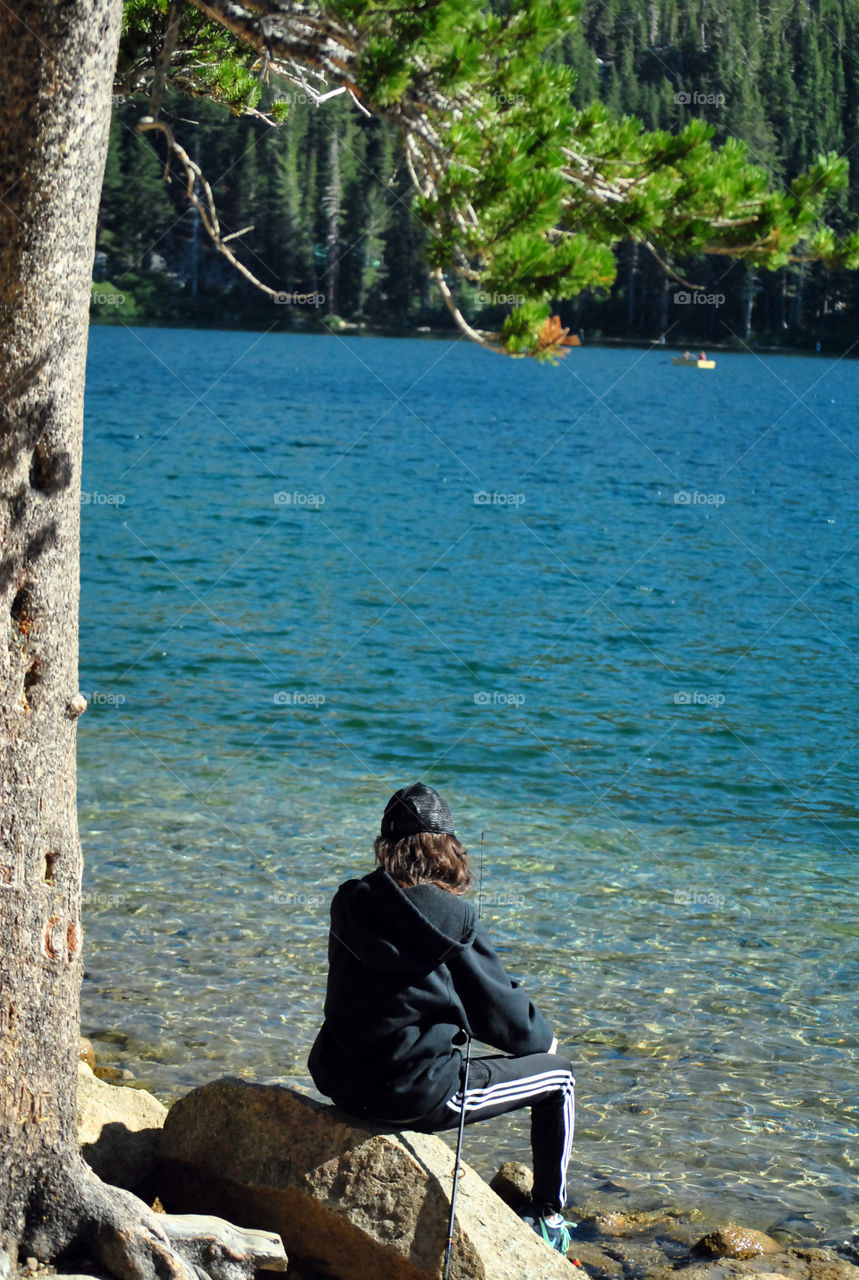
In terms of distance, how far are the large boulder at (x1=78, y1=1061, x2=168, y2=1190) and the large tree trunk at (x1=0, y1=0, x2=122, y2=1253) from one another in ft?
1.48

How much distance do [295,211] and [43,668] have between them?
91315 mm

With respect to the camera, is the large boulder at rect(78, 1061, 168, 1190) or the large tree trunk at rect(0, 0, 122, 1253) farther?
the large boulder at rect(78, 1061, 168, 1190)

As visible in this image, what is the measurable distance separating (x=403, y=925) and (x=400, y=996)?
250mm

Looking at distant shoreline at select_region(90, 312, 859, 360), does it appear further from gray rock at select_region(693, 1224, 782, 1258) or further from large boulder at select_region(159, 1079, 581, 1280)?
large boulder at select_region(159, 1079, 581, 1280)

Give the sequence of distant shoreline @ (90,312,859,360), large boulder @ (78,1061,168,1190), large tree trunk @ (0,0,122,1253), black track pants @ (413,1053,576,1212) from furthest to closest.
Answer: distant shoreline @ (90,312,859,360), large boulder @ (78,1061,168,1190), black track pants @ (413,1053,576,1212), large tree trunk @ (0,0,122,1253)

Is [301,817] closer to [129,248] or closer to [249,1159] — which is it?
[249,1159]

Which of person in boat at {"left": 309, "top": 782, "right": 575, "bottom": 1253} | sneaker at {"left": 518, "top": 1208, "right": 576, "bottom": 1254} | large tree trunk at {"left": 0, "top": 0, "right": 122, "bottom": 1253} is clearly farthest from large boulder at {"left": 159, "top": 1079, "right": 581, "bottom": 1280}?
large tree trunk at {"left": 0, "top": 0, "right": 122, "bottom": 1253}

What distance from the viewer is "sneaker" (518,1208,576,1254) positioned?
4.77 metres

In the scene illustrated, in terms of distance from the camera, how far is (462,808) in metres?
11.9

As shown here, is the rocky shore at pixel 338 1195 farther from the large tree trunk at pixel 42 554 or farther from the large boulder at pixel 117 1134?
the large tree trunk at pixel 42 554

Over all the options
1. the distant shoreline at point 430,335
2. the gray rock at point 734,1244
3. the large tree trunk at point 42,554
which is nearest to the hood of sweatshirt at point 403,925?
the large tree trunk at point 42,554

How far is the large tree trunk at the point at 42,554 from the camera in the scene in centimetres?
378

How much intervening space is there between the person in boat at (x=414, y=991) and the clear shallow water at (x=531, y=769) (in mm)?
1678

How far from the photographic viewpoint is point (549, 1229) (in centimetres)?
479
